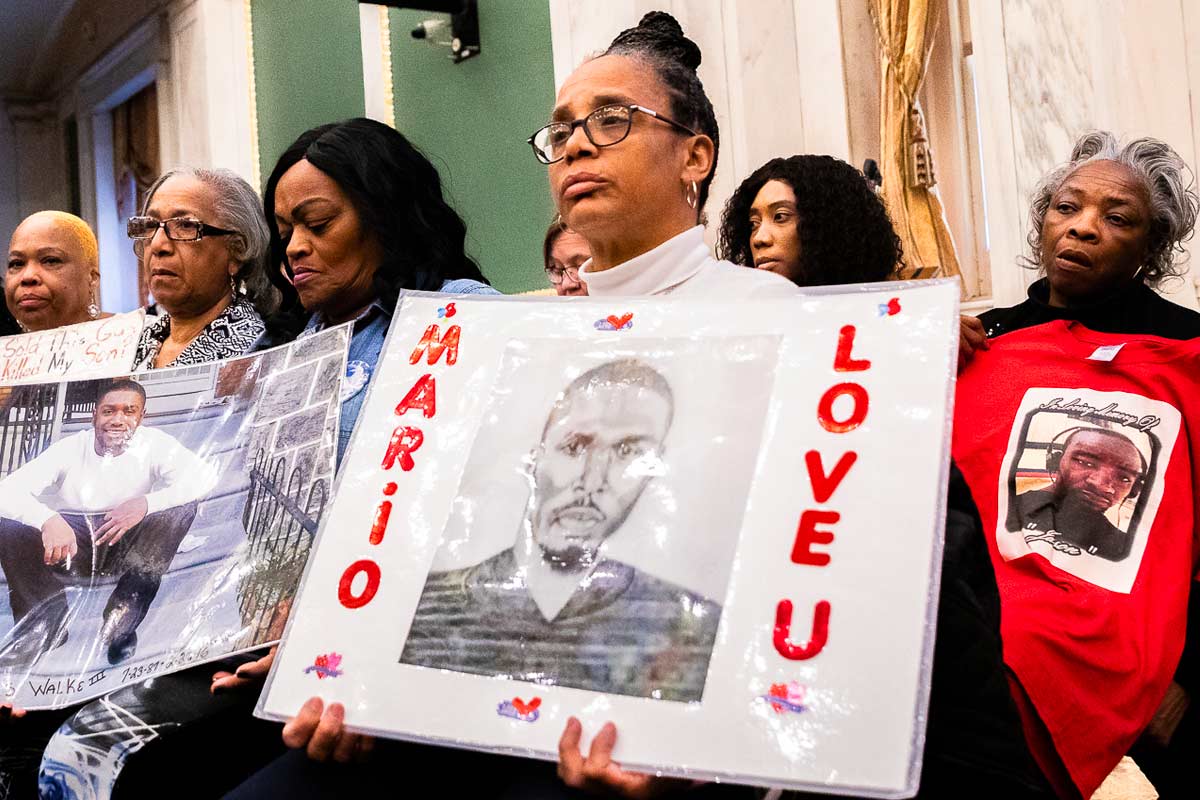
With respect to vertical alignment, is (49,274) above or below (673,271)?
above

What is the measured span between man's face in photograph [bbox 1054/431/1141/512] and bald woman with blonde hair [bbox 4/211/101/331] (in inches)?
105

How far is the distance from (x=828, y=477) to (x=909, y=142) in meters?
3.00

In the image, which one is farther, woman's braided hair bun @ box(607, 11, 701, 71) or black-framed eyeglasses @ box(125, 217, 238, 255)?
black-framed eyeglasses @ box(125, 217, 238, 255)

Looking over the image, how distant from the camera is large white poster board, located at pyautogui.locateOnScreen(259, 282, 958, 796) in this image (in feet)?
3.83

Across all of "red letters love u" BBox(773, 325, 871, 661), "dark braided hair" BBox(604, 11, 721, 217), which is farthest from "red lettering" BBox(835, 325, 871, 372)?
"dark braided hair" BBox(604, 11, 721, 217)

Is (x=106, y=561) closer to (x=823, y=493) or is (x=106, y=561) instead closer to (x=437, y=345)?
(x=437, y=345)

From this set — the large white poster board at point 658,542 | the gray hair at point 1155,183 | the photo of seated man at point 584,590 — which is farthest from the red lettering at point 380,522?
the gray hair at point 1155,183

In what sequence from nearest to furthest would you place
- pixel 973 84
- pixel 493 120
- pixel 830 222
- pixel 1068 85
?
pixel 830 222 → pixel 1068 85 → pixel 973 84 → pixel 493 120

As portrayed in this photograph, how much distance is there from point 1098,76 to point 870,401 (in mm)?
2499

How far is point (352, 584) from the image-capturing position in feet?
4.82

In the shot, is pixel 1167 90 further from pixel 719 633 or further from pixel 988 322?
pixel 719 633

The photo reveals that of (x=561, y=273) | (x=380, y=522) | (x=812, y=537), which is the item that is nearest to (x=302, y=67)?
(x=561, y=273)

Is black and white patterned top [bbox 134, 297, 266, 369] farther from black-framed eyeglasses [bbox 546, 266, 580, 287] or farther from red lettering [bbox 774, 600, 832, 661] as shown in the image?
red lettering [bbox 774, 600, 832, 661]

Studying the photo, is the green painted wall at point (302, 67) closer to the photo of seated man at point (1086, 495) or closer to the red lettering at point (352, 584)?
the photo of seated man at point (1086, 495)
